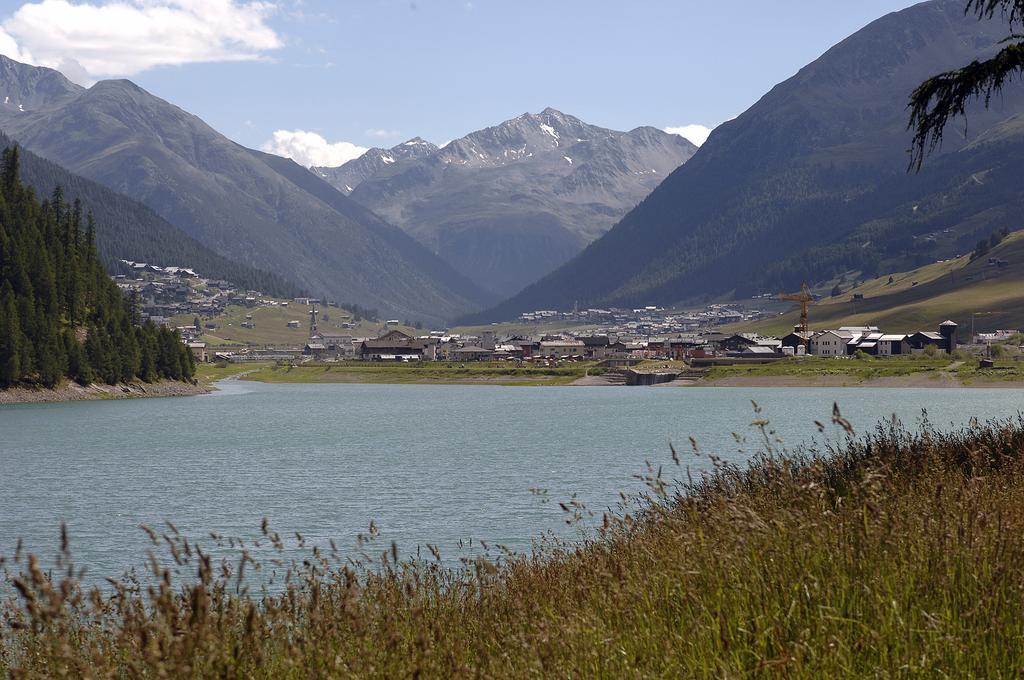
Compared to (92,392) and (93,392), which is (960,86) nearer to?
(92,392)

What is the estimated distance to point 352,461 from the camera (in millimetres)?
72688

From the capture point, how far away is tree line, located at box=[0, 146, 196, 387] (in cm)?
14888

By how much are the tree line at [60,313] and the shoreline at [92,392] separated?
123 centimetres

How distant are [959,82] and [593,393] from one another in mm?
161998

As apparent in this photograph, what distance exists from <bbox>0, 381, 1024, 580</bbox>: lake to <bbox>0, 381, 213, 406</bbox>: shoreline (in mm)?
3095

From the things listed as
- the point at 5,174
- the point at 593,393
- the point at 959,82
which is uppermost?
the point at 5,174

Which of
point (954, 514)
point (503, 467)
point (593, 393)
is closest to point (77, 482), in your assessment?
point (503, 467)

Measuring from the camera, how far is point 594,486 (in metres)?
54.0

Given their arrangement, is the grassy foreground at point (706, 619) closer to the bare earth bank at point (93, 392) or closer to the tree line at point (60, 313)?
the bare earth bank at point (93, 392)

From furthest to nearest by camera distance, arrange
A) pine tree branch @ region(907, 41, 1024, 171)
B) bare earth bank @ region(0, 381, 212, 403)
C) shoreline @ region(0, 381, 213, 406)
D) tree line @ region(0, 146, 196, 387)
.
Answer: tree line @ region(0, 146, 196, 387) < bare earth bank @ region(0, 381, 212, 403) < shoreline @ region(0, 381, 213, 406) < pine tree branch @ region(907, 41, 1024, 171)

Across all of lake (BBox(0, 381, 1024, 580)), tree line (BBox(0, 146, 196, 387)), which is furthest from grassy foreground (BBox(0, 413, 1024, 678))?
tree line (BBox(0, 146, 196, 387))

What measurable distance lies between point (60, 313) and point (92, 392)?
50.6 ft

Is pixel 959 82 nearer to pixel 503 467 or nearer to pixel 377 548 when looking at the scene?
pixel 377 548

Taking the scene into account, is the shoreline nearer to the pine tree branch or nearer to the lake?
the lake
